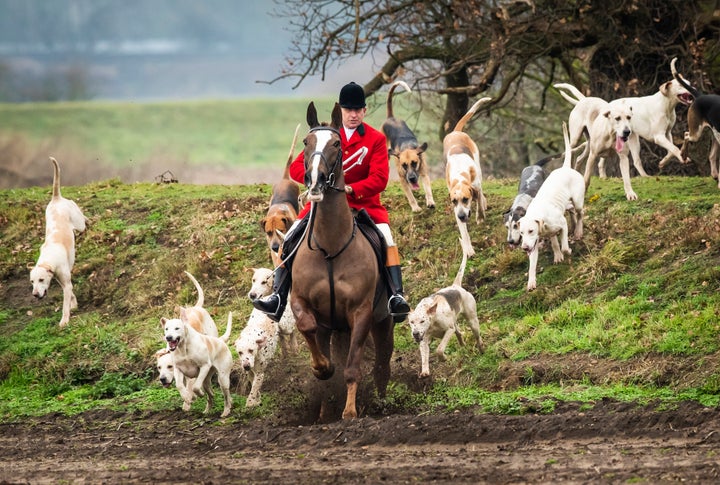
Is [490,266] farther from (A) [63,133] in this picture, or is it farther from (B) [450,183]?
(A) [63,133]

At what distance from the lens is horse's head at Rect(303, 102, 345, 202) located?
8.62 m

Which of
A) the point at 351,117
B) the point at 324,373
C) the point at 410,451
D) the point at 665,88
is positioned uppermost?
the point at 665,88

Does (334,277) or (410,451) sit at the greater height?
(334,277)

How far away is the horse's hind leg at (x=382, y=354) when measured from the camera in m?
10.2

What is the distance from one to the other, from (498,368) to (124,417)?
12.0 ft

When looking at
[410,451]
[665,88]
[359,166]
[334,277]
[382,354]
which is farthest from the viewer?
[665,88]

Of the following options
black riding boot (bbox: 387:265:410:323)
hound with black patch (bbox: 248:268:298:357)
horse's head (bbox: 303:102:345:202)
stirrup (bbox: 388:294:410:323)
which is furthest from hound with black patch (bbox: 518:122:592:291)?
horse's head (bbox: 303:102:345:202)

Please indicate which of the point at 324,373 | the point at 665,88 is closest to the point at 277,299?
the point at 324,373

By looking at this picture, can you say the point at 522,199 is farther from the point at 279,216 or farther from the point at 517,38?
the point at 517,38

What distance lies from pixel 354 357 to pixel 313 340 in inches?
14.4

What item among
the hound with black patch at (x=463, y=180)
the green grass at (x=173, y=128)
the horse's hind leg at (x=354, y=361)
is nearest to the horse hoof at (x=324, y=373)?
the horse's hind leg at (x=354, y=361)

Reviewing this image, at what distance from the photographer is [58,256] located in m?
15.1

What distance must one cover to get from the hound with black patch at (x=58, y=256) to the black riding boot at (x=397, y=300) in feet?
21.5

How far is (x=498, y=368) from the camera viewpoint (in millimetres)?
11203
